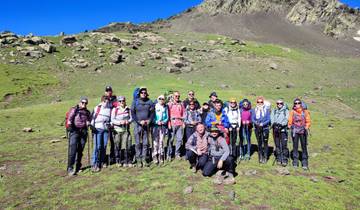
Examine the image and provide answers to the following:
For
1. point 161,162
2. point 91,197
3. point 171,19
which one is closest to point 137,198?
point 91,197

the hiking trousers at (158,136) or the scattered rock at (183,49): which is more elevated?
the scattered rock at (183,49)

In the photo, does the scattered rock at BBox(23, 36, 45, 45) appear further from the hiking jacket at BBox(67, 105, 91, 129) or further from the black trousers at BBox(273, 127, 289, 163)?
the black trousers at BBox(273, 127, 289, 163)

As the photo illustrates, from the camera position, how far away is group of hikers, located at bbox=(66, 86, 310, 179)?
39.5ft

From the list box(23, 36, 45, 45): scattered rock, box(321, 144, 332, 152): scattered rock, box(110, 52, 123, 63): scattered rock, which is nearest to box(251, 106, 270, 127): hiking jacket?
box(321, 144, 332, 152): scattered rock

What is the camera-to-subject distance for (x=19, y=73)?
41781 millimetres

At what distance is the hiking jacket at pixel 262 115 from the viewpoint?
13352mm

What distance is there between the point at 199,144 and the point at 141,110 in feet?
9.14

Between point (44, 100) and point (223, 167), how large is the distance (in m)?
28.2

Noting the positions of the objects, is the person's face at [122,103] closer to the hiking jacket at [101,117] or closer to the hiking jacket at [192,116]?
the hiking jacket at [101,117]

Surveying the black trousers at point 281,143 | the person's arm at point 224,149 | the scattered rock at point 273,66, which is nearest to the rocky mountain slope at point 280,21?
the scattered rock at point 273,66

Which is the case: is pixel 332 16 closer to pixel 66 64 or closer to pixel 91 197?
pixel 66 64

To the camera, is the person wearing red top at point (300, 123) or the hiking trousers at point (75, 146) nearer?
the hiking trousers at point (75, 146)

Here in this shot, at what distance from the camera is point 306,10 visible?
132 metres

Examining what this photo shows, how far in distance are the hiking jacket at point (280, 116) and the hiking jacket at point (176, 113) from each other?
3.95 m
